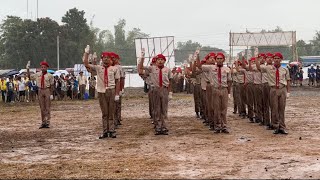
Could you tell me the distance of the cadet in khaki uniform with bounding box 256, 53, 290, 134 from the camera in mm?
13664

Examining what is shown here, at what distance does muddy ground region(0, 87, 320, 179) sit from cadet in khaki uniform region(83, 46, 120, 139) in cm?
51

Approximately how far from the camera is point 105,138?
529 inches

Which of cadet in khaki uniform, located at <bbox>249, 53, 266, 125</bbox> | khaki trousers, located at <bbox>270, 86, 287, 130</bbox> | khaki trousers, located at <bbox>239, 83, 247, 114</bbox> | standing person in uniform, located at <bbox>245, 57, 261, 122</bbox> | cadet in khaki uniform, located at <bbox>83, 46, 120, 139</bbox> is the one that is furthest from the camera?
khaki trousers, located at <bbox>239, 83, 247, 114</bbox>

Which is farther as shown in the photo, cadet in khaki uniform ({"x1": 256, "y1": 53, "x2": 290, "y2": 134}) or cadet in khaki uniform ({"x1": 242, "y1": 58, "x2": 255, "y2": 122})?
cadet in khaki uniform ({"x1": 242, "y1": 58, "x2": 255, "y2": 122})

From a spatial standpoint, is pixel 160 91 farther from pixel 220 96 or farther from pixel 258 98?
pixel 258 98

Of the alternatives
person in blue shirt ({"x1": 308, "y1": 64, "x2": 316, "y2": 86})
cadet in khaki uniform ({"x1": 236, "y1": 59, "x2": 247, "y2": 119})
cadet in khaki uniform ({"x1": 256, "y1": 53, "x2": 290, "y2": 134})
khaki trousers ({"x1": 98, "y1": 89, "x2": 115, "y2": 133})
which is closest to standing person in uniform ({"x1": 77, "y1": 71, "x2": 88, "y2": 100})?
cadet in khaki uniform ({"x1": 236, "y1": 59, "x2": 247, "y2": 119})

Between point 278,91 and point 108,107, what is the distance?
4.44 metres

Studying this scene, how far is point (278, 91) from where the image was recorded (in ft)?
45.1

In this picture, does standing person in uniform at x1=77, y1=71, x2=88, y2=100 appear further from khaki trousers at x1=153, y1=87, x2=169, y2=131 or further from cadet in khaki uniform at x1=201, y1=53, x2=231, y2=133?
cadet in khaki uniform at x1=201, y1=53, x2=231, y2=133

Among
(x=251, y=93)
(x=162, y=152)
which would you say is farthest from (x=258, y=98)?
(x=162, y=152)

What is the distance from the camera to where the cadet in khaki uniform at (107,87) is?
527 inches

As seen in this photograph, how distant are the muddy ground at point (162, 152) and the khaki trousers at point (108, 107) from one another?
1.33 feet

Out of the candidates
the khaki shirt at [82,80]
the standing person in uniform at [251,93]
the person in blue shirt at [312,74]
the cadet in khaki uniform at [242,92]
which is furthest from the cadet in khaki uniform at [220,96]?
the person in blue shirt at [312,74]

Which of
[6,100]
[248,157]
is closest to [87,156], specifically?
[248,157]
